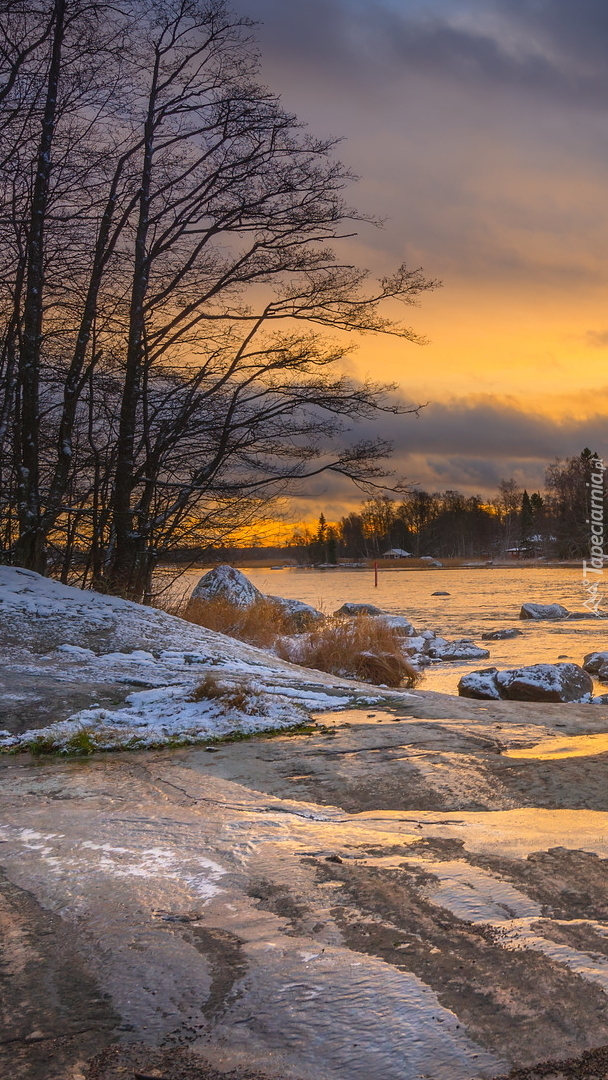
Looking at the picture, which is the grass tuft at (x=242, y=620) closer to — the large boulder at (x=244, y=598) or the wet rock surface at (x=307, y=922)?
the large boulder at (x=244, y=598)

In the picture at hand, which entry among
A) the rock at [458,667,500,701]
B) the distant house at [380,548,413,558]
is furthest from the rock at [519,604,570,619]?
the distant house at [380,548,413,558]

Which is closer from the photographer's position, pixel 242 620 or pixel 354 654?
pixel 354 654

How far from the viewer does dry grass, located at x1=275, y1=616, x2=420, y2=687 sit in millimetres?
12102

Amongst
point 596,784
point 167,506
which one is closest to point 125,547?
point 167,506

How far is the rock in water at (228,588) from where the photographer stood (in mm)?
16078

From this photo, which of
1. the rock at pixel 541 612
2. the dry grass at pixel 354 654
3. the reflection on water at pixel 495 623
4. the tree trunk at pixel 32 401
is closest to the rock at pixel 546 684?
the reflection on water at pixel 495 623

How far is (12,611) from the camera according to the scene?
6730mm

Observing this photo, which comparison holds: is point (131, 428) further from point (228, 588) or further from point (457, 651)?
point (457, 651)

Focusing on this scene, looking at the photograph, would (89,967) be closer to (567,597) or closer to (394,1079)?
(394,1079)

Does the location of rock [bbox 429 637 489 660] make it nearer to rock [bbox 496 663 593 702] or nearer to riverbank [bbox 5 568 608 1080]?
rock [bbox 496 663 593 702]

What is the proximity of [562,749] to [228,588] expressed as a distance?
12.3m

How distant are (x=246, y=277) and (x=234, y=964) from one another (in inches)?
391

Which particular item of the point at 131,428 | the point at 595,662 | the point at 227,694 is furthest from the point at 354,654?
the point at 227,694

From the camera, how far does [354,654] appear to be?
1250 centimetres
